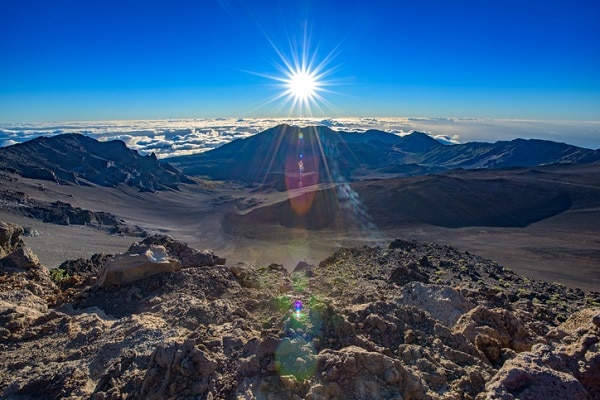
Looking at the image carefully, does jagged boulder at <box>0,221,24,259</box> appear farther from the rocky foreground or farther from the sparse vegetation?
the rocky foreground

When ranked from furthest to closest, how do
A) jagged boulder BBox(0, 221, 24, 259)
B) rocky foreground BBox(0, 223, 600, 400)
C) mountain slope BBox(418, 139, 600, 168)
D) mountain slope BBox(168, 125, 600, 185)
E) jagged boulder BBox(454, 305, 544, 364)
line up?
mountain slope BBox(168, 125, 600, 185), mountain slope BBox(418, 139, 600, 168), jagged boulder BBox(0, 221, 24, 259), jagged boulder BBox(454, 305, 544, 364), rocky foreground BBox(0, 223, 600, 400)

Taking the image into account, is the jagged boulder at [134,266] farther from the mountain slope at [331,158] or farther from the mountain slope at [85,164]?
the mountain slope at [331,158]

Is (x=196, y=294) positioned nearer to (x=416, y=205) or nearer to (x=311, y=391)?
(x=311, y=391)

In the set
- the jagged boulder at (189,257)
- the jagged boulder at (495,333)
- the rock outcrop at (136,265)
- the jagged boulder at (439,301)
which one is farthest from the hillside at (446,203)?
the jagged boulder at (495,333)

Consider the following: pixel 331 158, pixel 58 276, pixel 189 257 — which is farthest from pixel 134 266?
pixel 331 158

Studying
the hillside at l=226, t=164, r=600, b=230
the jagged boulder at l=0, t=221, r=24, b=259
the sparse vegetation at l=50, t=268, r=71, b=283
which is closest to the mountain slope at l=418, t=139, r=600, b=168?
the hillside at l=226, t=164, r=600, b=230

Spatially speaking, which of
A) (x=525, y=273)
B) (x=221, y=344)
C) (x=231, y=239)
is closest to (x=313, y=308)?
(x=221, y=344)

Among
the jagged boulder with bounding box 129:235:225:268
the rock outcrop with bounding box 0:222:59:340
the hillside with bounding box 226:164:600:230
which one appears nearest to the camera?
the rock outcrop with bounding box 0:222:59:340
